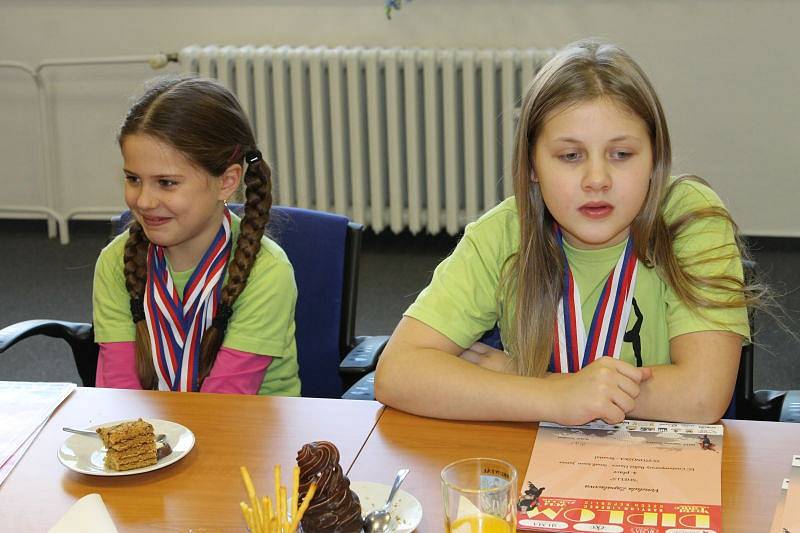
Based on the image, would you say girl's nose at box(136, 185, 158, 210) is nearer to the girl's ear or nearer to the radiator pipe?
the girl's ear

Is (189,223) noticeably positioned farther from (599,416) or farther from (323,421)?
(599,416)

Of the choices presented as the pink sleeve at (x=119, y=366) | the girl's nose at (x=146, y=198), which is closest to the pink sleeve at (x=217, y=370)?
the pink sleeve at (x=119, y=366)

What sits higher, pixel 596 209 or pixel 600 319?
pixel 596 209

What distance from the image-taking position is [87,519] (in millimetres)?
1311

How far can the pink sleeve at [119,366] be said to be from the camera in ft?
6.93

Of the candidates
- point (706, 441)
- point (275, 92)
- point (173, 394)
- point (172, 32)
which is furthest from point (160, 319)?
point (172, 32)

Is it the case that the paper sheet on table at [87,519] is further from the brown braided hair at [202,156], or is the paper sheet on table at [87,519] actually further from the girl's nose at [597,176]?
the girl's nose at [597,176]

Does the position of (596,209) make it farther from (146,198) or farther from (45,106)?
(45,106)

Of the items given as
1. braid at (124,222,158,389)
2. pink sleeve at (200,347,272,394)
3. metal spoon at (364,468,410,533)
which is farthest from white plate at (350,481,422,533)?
braid at (124,222,158,389)

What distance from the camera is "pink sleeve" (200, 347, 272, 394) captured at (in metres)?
2.02

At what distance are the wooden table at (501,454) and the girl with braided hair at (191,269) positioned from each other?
492 millimetres

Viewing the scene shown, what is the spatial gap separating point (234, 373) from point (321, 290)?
0.31 meters

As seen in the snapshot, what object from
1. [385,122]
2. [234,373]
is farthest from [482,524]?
[385,122]

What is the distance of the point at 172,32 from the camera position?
4996 millimetres
